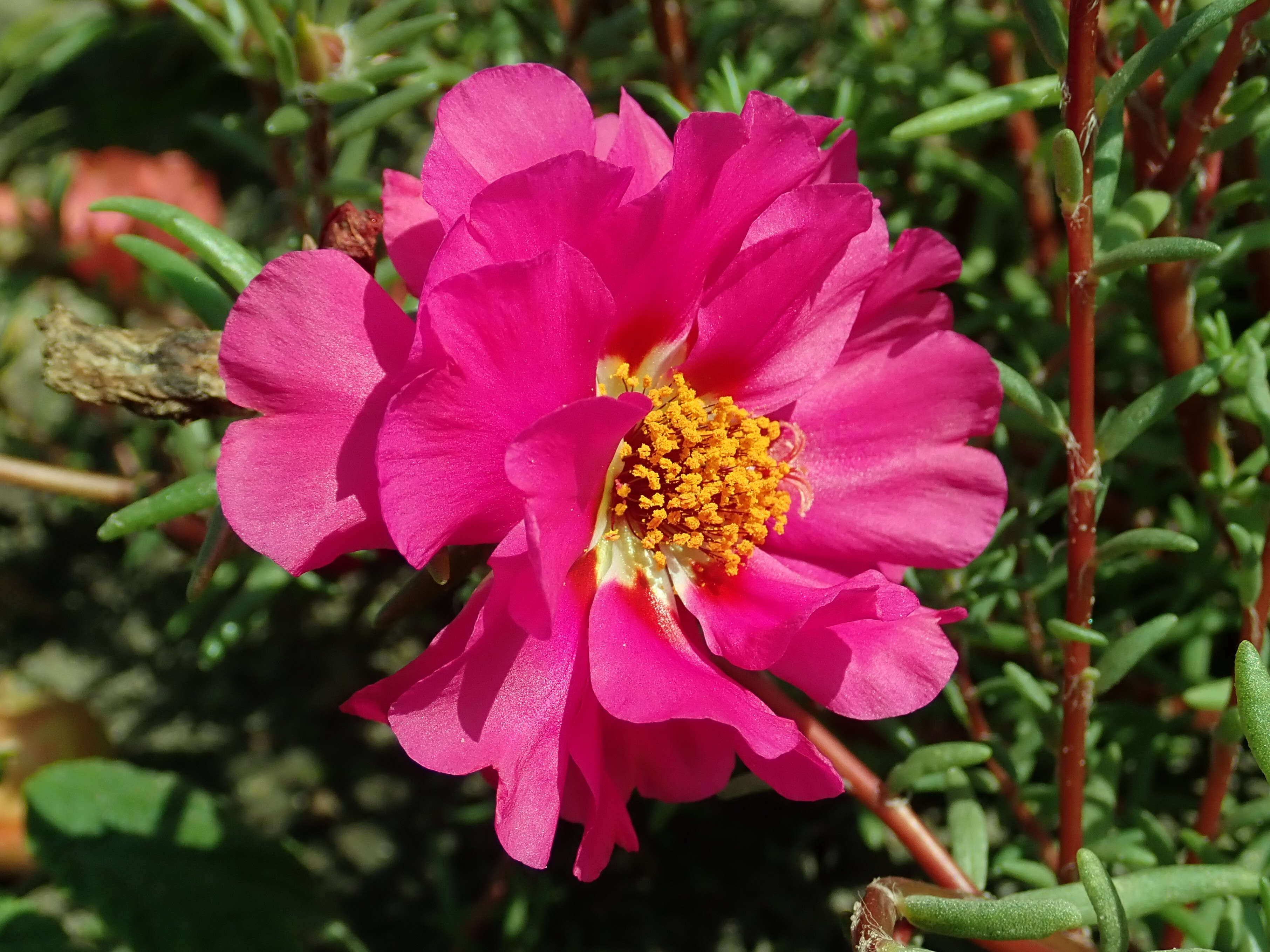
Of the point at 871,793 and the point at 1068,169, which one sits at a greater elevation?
the point at 1068,169

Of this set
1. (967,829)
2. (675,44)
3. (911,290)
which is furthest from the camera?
(675,44)

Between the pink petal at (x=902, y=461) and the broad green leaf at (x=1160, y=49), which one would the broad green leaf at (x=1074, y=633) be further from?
the broad green leaf at (x=1160, y=49)

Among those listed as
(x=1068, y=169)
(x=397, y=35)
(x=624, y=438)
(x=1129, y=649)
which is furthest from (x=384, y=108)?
(x=1129, y=649)

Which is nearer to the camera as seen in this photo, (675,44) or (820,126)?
(820,126)

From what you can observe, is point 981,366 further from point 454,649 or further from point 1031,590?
point 454,649

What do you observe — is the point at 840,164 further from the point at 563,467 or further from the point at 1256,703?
the point at 1256,703

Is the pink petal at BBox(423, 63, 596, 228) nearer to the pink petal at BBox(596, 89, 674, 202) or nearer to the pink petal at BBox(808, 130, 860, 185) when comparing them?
the pink petal at BBox(596, 89, 674, 202)
